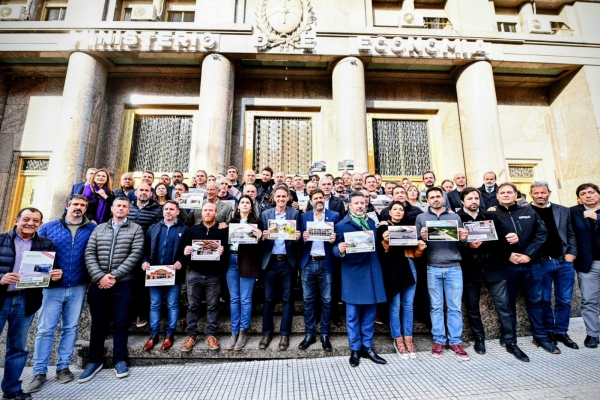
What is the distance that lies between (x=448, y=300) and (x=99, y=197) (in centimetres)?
661

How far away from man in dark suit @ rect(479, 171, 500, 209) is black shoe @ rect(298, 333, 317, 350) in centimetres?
480

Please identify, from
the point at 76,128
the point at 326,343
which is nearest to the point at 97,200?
the point at 326,343

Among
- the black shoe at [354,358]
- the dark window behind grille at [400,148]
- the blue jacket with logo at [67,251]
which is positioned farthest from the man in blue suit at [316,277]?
the dark window behind grille at [400,148]

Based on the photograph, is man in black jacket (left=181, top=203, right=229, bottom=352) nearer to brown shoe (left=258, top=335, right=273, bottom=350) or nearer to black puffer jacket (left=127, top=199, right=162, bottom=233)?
brown shoe (left=258, top=335, right=273, bottom=350)

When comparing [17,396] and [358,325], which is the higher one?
[358,325]

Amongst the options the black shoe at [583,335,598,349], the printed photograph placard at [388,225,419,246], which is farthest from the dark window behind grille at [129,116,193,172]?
the black shoe at [583,335,598,349]

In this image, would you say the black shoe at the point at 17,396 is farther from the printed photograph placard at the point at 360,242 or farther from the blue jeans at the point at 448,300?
the blue jeans at the point at 448,300

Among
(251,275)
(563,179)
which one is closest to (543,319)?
(251,275)

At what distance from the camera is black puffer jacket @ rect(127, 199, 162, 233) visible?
4.96 meters

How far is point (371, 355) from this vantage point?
3.96 m

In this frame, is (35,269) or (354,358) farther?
(354,358)

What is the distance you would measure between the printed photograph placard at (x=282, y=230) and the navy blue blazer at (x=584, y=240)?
480 centimetres

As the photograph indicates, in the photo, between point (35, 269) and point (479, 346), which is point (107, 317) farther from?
point (479, 346)

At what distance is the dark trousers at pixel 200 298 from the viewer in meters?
4.27
